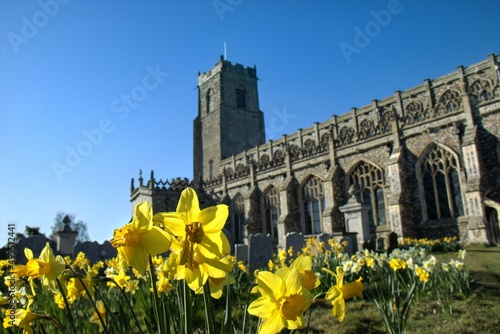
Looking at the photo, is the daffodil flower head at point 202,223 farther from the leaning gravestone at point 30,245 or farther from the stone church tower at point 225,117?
the stone church tower at point 225,117

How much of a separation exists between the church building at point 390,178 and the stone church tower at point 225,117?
11003mm

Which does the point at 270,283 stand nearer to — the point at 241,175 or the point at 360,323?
the point at 360,323

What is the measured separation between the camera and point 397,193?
16.7 meters

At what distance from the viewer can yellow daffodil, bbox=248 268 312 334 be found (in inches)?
51.3

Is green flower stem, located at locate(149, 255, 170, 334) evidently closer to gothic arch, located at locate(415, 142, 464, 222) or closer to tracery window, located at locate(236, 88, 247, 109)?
gothic arch, located at locate(415, 142, 464, 222)

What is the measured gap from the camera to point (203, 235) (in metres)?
1.17

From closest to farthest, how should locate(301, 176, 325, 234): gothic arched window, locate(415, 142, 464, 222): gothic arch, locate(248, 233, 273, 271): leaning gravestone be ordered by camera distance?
locate(248, 233, 273, 271): leaning gravestone → locate(415, 142, 464, 222): gothic arch → locate(301, 176, 325, 234): gothic arched window

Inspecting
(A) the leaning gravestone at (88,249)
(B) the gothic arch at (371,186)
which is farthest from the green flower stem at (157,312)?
(B) the gothic arch at (371,186)

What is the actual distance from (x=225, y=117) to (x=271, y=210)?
1960cm

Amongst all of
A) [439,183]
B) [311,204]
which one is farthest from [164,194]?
[439,183]

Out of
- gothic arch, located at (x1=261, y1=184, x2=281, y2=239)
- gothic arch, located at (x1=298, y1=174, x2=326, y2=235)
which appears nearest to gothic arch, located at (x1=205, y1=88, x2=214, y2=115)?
gothic arch, located at (x1=261, y1=184, x2=281, y2=239)

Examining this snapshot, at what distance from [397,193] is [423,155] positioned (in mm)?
2311

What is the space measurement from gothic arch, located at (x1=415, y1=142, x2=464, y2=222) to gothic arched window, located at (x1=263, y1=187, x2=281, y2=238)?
31.2 ft

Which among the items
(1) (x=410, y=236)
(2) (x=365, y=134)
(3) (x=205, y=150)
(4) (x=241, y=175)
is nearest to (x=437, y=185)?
(1) (x=410, y=236)
